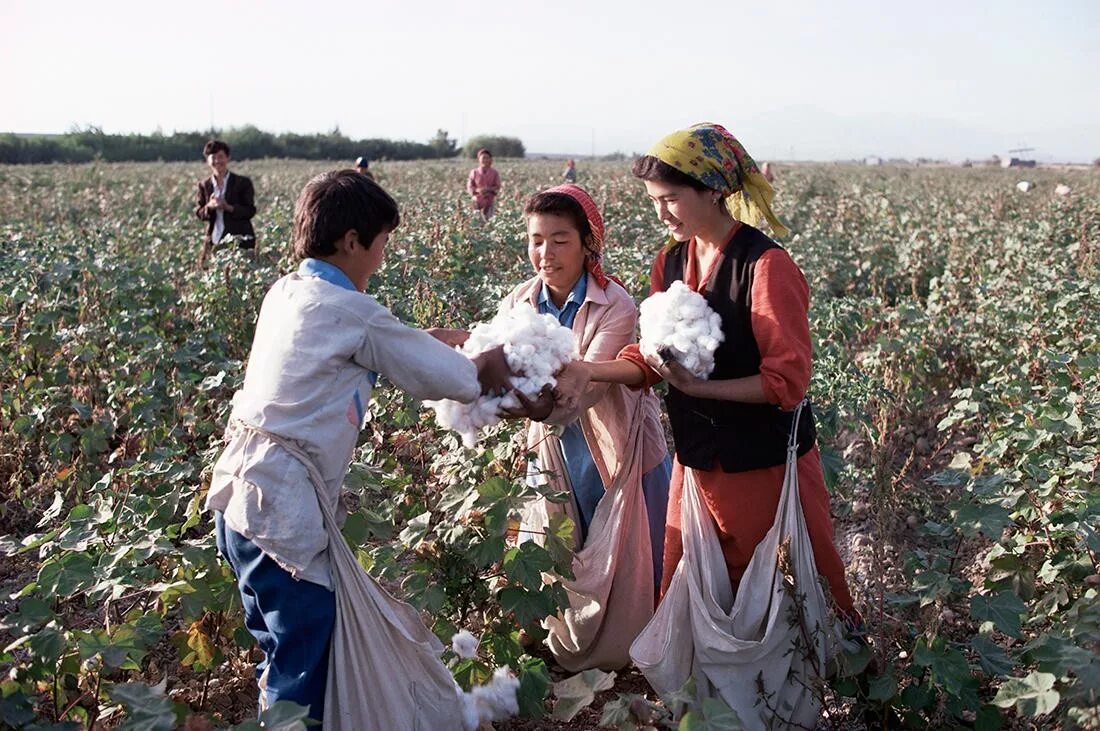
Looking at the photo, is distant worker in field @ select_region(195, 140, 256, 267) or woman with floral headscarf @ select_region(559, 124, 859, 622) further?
distant worker in field @ select_region(195, 140, 256, 267)

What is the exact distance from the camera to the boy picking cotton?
1892 mm

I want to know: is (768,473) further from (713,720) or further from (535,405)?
(713,720)

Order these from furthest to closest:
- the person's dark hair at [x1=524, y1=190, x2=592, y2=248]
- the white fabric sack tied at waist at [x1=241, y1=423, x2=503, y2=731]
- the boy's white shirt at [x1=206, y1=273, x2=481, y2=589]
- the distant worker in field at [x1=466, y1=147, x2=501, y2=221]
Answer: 1. the distant worker in field at [x1=466, y1=147, x2=501, y2=221]
2. the person's dark hair at [x1=524, y1=190, x2=592, y2=248]
3. the white fabric sack tied at waist at [x1=241, y1=423, x2=503, y2=731]
4. the boy's white shirt at [x1=206, y1=273, x2=481, y2=589]

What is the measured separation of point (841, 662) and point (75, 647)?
5.60ft

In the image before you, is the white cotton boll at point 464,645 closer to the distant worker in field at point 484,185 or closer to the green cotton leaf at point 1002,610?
the green cotton leaf at point 1002,610

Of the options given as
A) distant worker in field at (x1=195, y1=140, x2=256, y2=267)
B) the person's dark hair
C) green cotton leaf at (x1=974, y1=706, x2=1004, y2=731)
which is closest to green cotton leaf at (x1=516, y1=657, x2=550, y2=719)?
green cotton leaf at (x1=974, y1=706, x2=1004, y2=731)

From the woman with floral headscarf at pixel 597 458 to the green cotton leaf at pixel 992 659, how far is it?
3.11ft

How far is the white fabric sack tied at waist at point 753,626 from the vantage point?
2.31m

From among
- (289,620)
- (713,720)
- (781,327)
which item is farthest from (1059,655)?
(289,620)

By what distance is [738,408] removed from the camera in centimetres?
237

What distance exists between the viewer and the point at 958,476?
2570mm

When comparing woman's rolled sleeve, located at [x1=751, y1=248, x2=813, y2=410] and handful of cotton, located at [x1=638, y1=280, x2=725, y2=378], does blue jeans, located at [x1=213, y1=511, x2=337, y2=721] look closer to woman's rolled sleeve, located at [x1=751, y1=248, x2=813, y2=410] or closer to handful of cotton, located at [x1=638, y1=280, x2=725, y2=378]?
handful of cotton, located at [x1=638, y1=280, x2=725, y2=378]

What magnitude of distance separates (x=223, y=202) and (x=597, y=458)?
5530 millimetres

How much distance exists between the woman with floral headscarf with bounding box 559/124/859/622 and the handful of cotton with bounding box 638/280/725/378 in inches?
1.4
